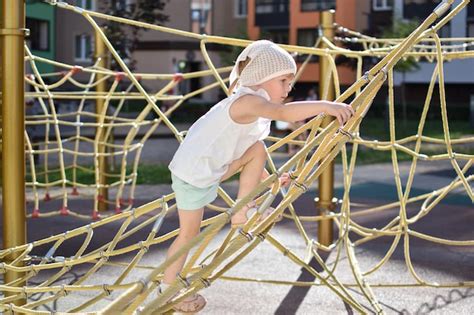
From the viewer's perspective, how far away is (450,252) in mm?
5031

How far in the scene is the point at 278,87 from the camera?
267cm

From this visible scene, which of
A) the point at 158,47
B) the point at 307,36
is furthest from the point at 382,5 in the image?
the point at 158,47

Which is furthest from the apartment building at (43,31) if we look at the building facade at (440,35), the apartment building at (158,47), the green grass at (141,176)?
the green grass at (141,176)

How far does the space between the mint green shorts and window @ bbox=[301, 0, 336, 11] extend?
84.1 feet

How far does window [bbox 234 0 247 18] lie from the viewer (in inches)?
1254

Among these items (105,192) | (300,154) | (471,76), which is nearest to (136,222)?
(105,192)

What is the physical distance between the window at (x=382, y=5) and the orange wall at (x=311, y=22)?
0.88m

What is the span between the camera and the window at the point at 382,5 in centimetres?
2833

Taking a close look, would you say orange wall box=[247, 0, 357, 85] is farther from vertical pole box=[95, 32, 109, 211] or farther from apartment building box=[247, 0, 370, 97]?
vertical pole box=[95, 32, 109, 211]

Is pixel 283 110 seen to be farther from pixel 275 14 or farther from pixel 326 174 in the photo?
pixel 275 14

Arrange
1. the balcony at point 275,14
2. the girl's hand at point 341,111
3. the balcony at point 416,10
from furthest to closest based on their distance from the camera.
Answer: the balcony at point 275,14 → the balcony at point 416,10 → the girl's hand at point 341,111

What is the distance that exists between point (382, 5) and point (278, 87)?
27.0 m

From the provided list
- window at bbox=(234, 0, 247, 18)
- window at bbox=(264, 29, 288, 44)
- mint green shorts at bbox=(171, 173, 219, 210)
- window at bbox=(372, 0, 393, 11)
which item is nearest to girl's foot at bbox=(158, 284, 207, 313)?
mint green shorts at bbox=(171, 173, 219, 210)

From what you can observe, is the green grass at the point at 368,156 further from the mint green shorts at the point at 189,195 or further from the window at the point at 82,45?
the window at the point at 82,45
